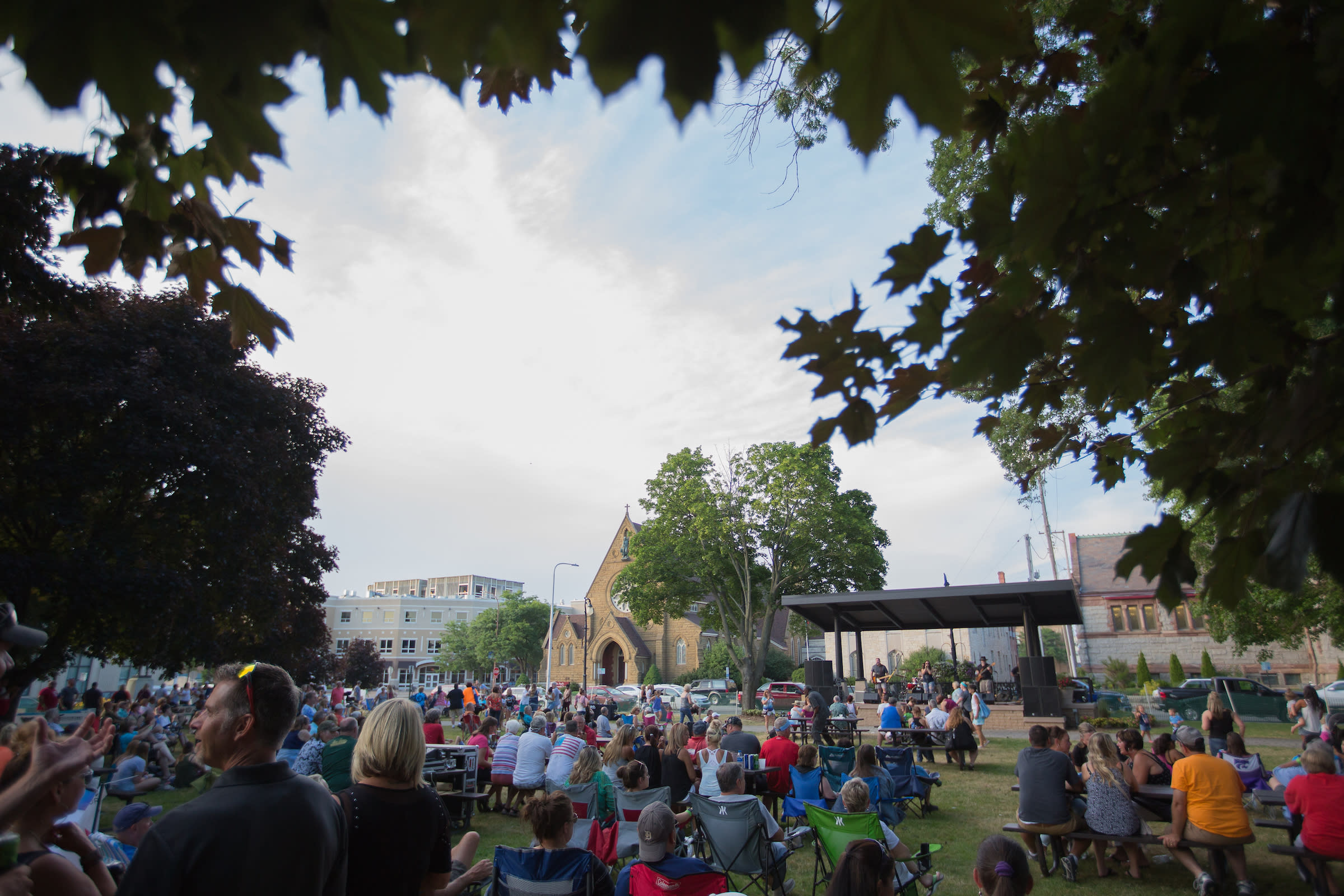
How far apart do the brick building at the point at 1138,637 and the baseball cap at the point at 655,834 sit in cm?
4516

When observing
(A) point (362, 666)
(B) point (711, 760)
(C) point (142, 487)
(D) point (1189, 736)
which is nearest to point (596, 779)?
(B) point (711, 760)

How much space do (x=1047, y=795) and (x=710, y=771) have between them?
3717mm

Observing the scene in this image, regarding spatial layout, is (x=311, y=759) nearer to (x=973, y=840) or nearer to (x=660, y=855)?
(x=660, y=855)

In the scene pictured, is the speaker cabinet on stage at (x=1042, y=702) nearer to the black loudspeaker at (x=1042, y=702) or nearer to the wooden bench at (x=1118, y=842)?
the black loudspeaker at (x=1042, y=702)

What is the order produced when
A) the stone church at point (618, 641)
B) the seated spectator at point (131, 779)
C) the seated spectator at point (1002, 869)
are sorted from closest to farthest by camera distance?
1. the seated spectator at point (1002, 869)
2. the seated spectator at point (131, 779)
3. the stone church at point (618, 641)

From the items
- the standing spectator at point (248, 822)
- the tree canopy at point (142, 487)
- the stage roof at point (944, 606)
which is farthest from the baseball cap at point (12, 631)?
the stage roof at point (944, 606)

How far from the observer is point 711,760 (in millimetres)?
9195

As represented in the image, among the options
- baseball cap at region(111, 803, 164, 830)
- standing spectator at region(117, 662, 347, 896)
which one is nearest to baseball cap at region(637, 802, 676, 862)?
standing spectator at region(117, 662, 347, 896)

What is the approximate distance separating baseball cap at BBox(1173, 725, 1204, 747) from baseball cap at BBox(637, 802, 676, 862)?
17.2 feet

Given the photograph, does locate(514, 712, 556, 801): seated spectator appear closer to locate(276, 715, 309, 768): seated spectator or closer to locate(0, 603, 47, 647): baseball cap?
locate(276, 715, 309, 768): seated spectator

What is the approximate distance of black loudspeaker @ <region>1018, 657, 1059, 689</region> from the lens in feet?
63.5

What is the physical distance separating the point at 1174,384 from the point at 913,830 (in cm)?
833

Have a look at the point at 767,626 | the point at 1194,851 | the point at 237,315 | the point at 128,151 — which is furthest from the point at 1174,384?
the point at 767,626

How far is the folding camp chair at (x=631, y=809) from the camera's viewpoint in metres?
6.70
